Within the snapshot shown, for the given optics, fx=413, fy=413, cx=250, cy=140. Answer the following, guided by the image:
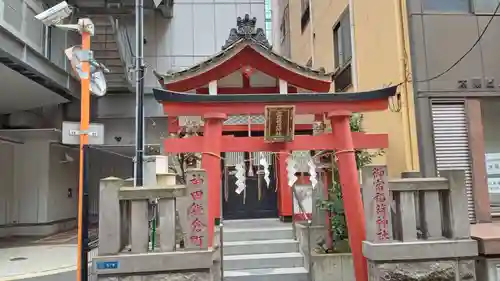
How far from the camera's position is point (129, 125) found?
21188 millimetres

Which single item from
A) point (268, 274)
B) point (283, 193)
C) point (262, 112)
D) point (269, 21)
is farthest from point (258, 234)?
point (269, 21)

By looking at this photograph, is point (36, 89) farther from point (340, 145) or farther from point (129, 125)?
point (340, 145)

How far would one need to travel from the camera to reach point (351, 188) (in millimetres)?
8164

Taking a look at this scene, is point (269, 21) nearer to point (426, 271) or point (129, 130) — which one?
point (129, 130)

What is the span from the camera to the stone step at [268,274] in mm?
9625

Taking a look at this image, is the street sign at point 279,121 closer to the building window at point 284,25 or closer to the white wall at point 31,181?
the white wall at point 31,181

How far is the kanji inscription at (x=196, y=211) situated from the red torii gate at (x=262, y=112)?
1.77 m

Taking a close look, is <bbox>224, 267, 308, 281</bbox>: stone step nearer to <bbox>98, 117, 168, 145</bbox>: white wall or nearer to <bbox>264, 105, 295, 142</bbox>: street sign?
<bbox>264, 105, 295, 142</bbox>: street sign

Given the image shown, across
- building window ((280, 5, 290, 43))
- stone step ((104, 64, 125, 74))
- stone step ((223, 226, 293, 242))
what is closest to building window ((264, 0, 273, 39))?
building window ((280, 5, 290, 43))

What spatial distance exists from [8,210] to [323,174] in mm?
15211

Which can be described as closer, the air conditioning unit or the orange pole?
the air conditioning unit

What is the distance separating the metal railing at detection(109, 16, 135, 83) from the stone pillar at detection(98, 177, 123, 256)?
11.7 metres

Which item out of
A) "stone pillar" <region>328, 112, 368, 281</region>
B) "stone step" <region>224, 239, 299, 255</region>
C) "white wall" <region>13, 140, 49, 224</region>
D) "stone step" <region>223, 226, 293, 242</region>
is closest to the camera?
"stone pillar" <region>328, 112, 368, 281</region>

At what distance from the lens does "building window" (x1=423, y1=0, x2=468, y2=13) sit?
9820mm
